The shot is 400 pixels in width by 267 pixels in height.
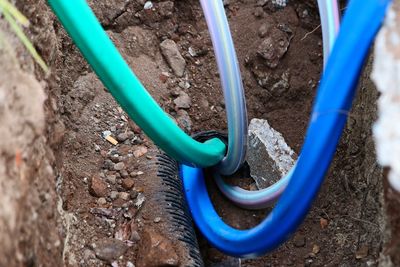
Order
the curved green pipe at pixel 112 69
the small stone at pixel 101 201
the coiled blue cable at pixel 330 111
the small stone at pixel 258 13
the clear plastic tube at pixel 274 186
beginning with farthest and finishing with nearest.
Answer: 1. the small stone at pixel 258 13
2. the small stone at pixel 101 201
3. the clear plastic tube at pixel 274 186
4. the curved green pipe at pixel 112 69
5. the coiled blue cable at pixel 330 111

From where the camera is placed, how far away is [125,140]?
1.62m

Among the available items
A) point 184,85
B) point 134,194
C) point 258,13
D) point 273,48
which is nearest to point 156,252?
point 134,194

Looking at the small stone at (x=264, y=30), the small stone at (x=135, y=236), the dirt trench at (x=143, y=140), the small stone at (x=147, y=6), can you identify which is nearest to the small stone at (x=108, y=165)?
the dirt trench at (x=143, y=140)

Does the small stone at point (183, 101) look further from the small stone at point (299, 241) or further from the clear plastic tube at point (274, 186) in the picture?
the small stone at point (299, 241)

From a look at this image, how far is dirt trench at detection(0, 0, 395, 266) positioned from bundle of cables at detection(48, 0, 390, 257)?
4.7 inches

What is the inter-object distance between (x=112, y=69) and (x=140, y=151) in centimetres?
49

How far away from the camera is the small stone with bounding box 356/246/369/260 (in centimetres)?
143

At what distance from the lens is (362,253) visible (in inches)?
56.6

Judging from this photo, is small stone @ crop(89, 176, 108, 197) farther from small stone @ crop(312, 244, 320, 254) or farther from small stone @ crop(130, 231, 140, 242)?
small stone @ crop(312, 244, 320, 254)

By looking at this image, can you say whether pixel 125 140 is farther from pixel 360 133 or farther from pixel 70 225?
pixel 360 133

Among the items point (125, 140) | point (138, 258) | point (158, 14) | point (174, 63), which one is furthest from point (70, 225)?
point (158, 14)

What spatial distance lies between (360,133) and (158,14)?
693 mm

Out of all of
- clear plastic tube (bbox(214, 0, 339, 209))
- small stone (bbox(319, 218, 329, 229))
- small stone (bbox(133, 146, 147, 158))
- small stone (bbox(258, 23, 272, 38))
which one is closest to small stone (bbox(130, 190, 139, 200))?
small stone (bbox(133, 146, 147, 158))

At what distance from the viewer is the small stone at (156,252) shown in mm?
1390
